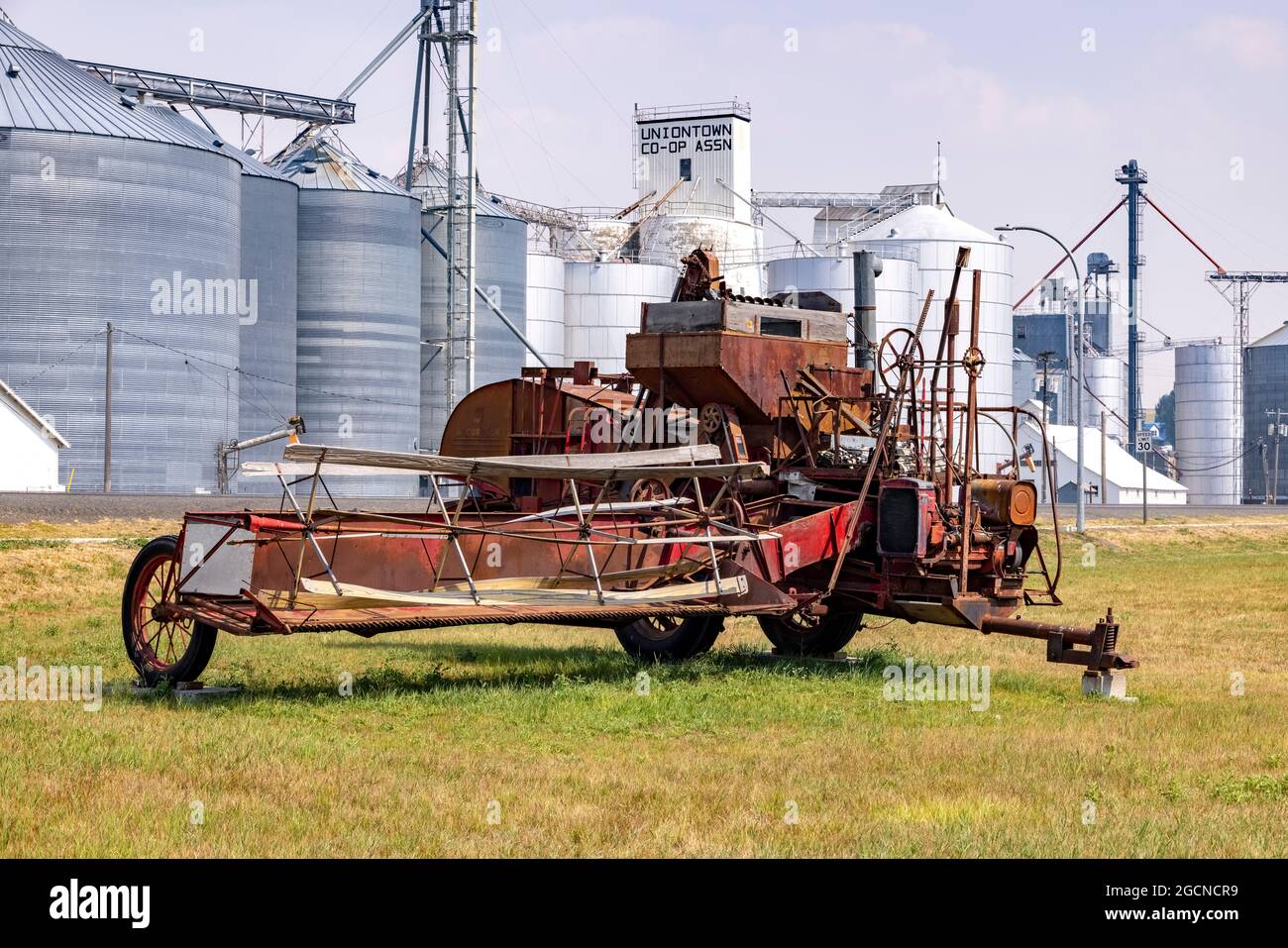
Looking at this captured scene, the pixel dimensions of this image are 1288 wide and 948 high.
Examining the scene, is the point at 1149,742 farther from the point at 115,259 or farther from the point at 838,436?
the point at 115,259

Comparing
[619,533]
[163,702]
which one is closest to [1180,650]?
[619,533]

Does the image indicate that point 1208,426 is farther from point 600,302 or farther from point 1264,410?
point 600,302

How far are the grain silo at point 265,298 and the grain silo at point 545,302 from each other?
1704 cm

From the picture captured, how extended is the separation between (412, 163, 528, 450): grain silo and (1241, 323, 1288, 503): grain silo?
67.4m

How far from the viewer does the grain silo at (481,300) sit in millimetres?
66062

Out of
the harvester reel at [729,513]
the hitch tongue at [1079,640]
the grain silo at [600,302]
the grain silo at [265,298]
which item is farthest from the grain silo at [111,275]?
the hitch tongue at [1079,640]

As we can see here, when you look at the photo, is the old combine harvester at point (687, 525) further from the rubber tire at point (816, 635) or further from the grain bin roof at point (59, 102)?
the grain bin roof at point (59, 102)

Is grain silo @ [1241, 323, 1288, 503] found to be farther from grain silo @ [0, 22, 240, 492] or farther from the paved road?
the paved road

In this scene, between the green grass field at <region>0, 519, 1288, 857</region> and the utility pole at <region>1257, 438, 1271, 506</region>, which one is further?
the utility pole at <region>1257, 438, 1271, 506</region>

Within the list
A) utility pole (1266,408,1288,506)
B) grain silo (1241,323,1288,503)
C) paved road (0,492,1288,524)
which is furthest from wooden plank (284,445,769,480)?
grain silo (1241,323,1288,503)

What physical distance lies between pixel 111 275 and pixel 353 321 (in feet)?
39.6

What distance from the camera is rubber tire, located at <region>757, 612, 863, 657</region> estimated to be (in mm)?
16281

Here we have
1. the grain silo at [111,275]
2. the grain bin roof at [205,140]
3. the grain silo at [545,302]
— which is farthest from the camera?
the grain silo at [545,302]

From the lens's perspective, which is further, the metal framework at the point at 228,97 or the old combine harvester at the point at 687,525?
the metal framework at the point at 228,97
